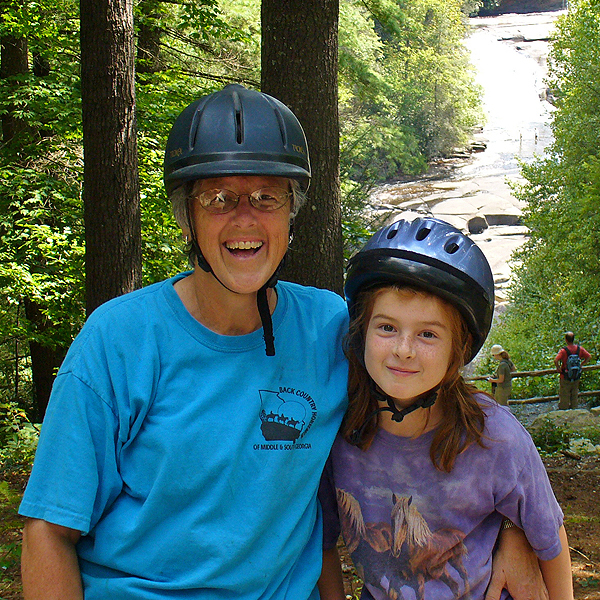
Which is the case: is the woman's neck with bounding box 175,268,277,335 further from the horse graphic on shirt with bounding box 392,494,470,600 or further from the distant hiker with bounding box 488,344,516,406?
the distant hiker with bounding box 488,344,516,406

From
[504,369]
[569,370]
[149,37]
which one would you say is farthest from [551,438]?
[149,37]

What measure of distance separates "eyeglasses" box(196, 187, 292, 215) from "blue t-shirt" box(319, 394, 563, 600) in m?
0.76

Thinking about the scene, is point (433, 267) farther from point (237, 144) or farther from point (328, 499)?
point (328, 499)

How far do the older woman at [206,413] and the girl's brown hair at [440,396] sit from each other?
0.17 feet

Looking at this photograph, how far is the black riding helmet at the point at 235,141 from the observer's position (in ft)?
6.43

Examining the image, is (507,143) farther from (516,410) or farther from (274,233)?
(274,233)

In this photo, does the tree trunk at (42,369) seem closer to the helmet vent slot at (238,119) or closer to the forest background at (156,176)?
the forest background at (156,176)

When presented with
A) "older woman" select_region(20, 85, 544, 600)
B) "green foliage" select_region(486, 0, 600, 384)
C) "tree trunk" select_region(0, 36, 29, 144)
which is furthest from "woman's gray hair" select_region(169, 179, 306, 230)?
"green foliage" select_region(486, 0, 600, 384)

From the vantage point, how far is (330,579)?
7.19ft

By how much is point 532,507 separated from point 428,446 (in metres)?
0.32

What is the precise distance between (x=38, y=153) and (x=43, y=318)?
7.92ft

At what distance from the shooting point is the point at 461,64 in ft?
141

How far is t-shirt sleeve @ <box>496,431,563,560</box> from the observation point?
1.93 m

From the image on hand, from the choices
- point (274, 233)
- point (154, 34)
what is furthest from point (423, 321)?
→ point (154, 34)
